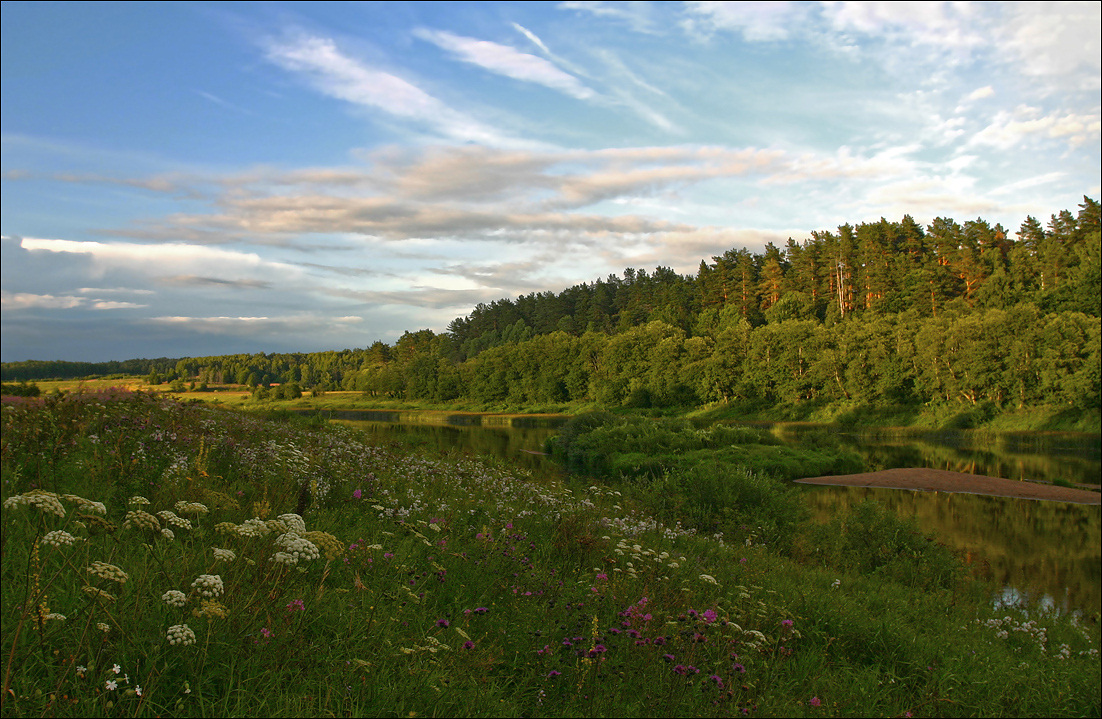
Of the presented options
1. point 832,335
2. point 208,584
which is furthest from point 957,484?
point 832,335

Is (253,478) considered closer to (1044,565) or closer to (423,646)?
(423,646)

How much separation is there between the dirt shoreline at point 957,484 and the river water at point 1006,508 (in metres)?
1.00

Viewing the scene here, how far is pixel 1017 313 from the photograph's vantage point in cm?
5303

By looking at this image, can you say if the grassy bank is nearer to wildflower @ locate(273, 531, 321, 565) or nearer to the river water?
the river water

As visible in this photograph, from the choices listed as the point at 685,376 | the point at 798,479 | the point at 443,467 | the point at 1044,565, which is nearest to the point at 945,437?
the point at 798,479

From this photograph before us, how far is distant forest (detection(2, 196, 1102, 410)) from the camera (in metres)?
51.3

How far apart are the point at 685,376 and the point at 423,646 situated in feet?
243

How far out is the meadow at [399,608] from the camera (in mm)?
3098

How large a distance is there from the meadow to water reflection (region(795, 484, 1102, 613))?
7.81 ft

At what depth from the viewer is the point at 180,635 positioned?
9.28 feet

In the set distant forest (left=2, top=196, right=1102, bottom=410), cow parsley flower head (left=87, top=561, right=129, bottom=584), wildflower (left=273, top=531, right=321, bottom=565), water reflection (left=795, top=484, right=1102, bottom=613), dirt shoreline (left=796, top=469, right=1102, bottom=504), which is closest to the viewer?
cow parsley flower head (left=87, top=561, right=129, bottom=584)

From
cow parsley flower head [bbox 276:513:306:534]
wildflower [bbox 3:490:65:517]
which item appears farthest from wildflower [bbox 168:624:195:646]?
cow parsley flower head [bbox 276:513:306:534]

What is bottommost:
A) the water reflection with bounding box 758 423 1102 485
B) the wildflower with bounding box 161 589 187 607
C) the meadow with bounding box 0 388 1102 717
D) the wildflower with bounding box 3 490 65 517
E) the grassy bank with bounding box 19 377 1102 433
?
the water reflection with bounding box 758 423 1102 485

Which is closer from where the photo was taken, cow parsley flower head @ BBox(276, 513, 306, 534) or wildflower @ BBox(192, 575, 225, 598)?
wildflower @ BBox(192, 575, 225, 598)
